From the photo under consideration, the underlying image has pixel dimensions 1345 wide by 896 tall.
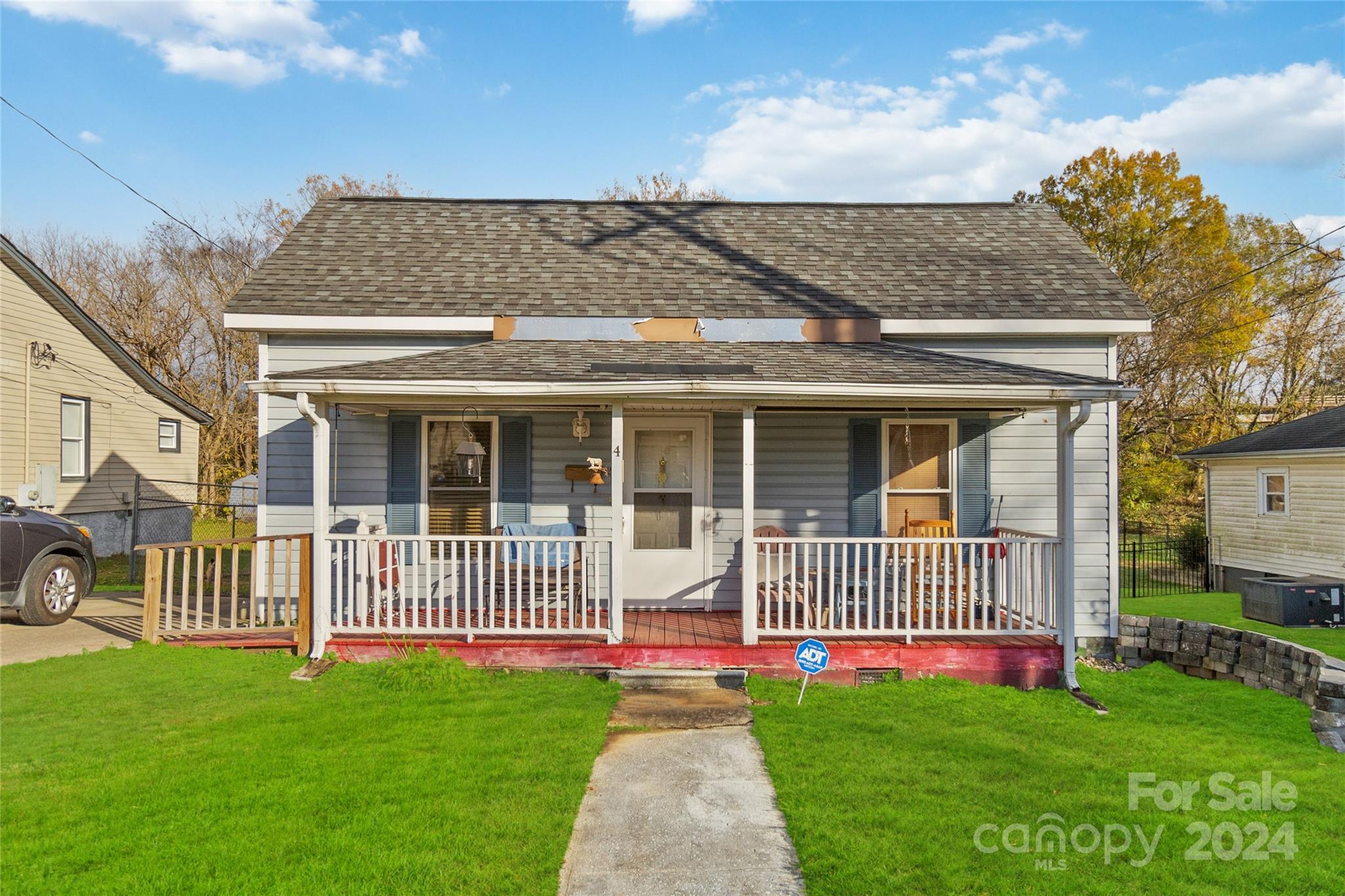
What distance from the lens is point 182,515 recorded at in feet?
55.3

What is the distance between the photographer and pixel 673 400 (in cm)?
669

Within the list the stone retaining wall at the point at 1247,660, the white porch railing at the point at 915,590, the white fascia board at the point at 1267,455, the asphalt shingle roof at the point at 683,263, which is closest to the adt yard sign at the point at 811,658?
the white porch railing at the point at 915,590

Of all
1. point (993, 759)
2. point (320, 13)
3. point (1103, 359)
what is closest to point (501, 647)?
point (993, 759)

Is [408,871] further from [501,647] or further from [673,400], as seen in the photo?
[673,400]

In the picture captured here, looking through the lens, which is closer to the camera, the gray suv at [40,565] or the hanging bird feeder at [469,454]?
the hanging bird feeder at [469,454]

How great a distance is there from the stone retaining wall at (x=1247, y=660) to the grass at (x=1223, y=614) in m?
1.78

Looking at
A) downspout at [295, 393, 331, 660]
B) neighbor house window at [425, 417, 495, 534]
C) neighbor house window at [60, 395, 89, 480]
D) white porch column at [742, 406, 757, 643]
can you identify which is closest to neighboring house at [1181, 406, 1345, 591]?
white porch column at [742, 406, 757, 643]

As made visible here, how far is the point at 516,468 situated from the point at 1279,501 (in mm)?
15859

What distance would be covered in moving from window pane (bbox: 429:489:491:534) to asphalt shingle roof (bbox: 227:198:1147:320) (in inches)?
76.0

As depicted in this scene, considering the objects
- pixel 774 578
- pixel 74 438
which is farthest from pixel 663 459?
pixel 74 438

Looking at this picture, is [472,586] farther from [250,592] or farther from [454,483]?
[250,592]

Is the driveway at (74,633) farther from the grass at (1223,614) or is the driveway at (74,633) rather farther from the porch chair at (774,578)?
the grass at (1223,614)

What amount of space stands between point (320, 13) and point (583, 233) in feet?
15.1

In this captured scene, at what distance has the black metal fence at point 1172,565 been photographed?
55.4 ft
